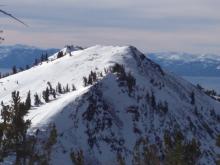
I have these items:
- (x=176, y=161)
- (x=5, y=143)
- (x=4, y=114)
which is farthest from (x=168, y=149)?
(x=5, y=143)

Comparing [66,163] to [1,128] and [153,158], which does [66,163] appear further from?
[1,128]

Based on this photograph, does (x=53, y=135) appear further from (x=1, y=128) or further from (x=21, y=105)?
(x=1, y=128)

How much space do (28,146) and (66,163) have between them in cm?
13361

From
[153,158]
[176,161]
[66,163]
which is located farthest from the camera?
[66,163]

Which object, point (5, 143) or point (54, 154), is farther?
point (54, 154)

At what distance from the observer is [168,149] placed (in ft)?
257

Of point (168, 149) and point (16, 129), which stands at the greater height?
point (16, 129)

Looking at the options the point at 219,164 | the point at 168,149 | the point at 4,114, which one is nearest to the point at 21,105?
the point at 4,114

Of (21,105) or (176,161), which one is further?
(176,161)

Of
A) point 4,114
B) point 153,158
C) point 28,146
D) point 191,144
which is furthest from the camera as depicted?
point 153,158

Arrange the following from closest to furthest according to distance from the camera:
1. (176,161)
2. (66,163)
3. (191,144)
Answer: (176,161), (191,144), (66,163)

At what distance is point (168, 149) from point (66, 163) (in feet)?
386

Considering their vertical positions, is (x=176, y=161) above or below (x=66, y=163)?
above

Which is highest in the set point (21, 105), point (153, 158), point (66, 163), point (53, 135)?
point (21, 105)
